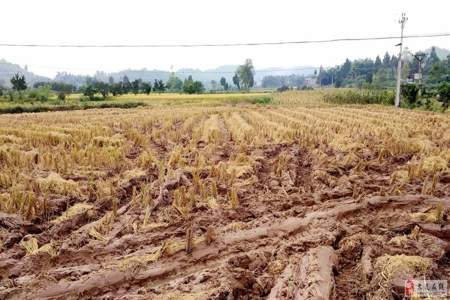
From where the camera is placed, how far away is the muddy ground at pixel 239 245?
3879 millimetres

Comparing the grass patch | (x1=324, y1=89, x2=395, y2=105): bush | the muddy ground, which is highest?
the muddy ground

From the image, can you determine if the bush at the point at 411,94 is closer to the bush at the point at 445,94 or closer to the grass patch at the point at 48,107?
the bush at the point at 445,94

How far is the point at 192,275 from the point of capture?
4.14m

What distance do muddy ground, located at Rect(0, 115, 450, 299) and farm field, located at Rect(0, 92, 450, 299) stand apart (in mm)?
16

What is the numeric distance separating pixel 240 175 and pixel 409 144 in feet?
18.9

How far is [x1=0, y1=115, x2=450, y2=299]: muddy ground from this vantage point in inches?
153

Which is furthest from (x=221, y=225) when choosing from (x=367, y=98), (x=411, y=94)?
(x=367, y=98)

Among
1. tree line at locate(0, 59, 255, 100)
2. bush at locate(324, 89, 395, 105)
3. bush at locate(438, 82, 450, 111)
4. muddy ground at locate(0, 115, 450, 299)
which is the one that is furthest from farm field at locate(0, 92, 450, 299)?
tree line at locate(0, 59, 255, 100)

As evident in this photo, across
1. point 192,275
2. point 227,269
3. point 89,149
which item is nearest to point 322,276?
point 227,269

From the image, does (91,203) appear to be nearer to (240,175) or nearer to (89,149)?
(240,175)

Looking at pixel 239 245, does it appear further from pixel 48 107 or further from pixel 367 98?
pixel 367 98

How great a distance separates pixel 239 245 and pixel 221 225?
75cm

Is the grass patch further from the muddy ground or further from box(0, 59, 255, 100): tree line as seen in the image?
the muddy ground

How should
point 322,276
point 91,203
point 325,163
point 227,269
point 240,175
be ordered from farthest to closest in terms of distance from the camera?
point 325,163
point 240,175
point 91,203
point 227,269
point 322,276
